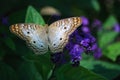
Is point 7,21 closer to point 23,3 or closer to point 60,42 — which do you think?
point 23,3

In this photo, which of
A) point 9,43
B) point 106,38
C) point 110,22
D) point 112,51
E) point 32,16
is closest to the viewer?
point 32,16

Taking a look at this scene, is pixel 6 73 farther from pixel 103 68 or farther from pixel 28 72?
pixel 103 68

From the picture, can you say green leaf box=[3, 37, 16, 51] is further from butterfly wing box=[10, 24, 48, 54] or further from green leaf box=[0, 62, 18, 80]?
butterfly wing box=[10, 24, 48, 54]

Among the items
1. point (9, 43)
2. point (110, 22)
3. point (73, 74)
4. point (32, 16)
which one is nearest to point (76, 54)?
point (73, 74)

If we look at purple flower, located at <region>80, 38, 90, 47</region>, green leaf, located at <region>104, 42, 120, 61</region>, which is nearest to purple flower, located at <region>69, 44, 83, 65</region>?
purple flower, located at <region>80, 38, 90, 47</region>

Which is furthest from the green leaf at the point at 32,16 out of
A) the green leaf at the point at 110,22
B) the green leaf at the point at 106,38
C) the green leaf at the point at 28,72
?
the green leaf at the point at 110,22

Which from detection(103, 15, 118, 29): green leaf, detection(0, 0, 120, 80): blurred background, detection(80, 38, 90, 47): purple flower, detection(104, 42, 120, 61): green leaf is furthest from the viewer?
detection(103, 15, 118, 29): green leaf
